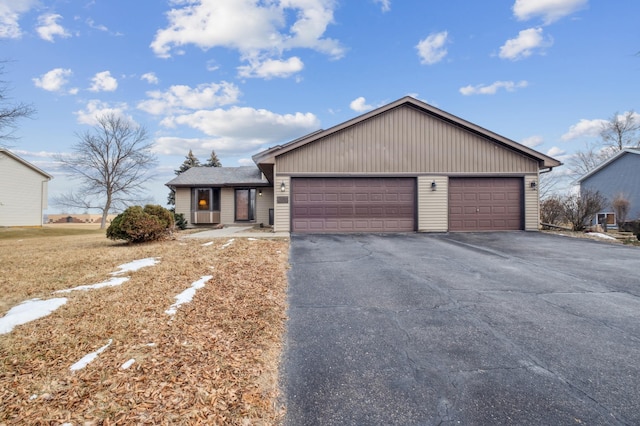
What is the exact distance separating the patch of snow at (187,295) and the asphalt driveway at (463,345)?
147 centimetres

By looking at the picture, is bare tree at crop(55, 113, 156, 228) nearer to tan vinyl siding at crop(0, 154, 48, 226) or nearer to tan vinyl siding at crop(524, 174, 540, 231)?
tan vinyl siding at crop(0, 154, 48, 226)

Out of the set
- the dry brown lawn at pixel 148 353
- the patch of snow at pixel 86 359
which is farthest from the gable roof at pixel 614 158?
the patch of snow at pixel 86 359

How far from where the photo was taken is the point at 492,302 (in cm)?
411

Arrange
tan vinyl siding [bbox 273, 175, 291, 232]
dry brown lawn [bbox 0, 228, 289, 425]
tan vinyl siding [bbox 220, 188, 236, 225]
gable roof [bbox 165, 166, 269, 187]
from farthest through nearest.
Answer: tan vinyl siding [bbox 220, 188, 236, 225], gable roof [bbox 165, 166, 269, 187], tan vinyl siding [bbox 273, 175, 291, 232], dry brown lawn [bbox 0, 228, 289, 425]

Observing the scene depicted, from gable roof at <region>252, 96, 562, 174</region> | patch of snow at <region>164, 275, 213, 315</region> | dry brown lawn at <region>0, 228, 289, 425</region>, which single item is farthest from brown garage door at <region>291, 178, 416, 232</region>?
patch of snow at <region>164, 275, 213, 315</region>

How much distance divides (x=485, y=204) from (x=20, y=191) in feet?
102

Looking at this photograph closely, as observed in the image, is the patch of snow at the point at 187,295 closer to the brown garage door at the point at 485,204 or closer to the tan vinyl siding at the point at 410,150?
the tan vinyl siding at the point at 410,150

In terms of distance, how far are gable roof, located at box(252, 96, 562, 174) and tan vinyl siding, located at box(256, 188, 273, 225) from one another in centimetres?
606

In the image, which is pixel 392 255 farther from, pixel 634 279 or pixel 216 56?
pixel 216 56

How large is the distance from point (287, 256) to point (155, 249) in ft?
13.4

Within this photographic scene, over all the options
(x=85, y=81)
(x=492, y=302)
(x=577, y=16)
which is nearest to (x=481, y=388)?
(x=492, y=302)

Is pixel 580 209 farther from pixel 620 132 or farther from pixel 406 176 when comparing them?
pixel 620 132

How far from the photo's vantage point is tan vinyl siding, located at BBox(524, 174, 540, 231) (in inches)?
487

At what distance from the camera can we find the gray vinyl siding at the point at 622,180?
20.0 meters
